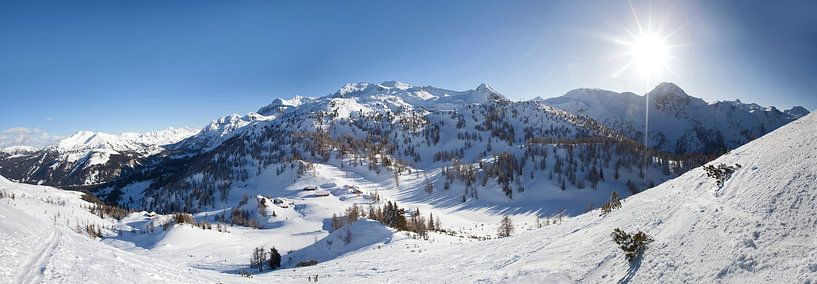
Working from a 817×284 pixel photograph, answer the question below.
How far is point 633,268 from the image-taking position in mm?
11742

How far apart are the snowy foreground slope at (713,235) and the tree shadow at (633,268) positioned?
0.04m

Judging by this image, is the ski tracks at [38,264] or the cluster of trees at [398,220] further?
the cluster of trees at [398,220]

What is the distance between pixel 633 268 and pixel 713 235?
2319 mm

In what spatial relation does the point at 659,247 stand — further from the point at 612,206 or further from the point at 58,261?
the point at 58,261

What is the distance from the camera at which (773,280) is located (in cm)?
798

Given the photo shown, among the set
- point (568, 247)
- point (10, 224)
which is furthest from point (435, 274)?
point (10, 224)

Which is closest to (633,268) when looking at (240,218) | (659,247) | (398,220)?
(659,247)

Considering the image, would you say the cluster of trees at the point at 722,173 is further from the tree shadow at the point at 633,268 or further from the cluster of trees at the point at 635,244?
the tree shadow at the point at 633,268

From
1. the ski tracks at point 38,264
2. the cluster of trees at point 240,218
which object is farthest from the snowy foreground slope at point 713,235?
the cluster of trees at point 240,218

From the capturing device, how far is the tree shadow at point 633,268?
11469 millimetres

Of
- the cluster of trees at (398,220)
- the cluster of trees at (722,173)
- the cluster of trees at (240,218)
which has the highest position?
the cluster of trees at (722,173)

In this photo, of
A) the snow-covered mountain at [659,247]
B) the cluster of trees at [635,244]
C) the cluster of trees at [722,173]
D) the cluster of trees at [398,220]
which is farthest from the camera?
the cluster of trees at [398,220]

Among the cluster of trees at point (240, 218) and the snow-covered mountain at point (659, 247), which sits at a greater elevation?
the snow-covered mountain at point (659, 247)

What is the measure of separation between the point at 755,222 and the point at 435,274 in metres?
14.9
